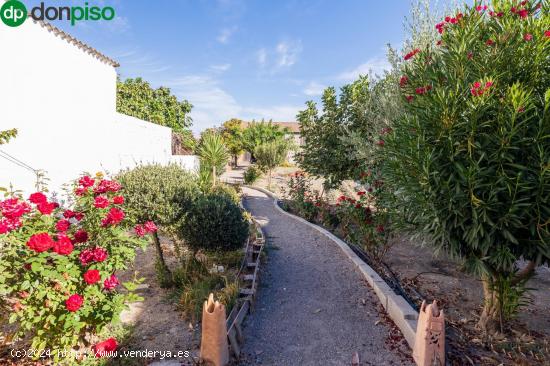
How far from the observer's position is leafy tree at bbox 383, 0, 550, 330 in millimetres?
3439

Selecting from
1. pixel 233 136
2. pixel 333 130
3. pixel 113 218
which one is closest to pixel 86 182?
pixel 113 218

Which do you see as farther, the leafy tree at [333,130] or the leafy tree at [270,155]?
the leafy tree at [270,155]

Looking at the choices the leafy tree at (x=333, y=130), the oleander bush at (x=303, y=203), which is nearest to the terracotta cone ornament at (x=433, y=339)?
the leafy tree at (x=333, y=130)

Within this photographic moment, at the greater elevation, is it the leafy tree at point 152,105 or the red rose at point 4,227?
the leafy tree at point 152,105

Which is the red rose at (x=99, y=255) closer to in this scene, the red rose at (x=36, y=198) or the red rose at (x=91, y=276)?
the red rose at (x=91, y=276)

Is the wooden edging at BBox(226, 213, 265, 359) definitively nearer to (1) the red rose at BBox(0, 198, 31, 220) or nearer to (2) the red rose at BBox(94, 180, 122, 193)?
(2) the red rose at BBox(94, 180, 122, 193)

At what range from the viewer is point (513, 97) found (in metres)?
3.20

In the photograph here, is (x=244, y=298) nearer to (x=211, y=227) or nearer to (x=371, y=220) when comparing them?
(x=211, y=227)

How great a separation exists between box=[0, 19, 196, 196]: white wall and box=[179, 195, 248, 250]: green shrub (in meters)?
1.74

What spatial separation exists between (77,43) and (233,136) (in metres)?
31.5

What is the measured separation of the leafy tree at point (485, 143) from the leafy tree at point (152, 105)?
91.6ft

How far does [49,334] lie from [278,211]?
11060 mm

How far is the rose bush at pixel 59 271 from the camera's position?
10.5 ft

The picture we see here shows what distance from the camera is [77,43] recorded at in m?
9.40
